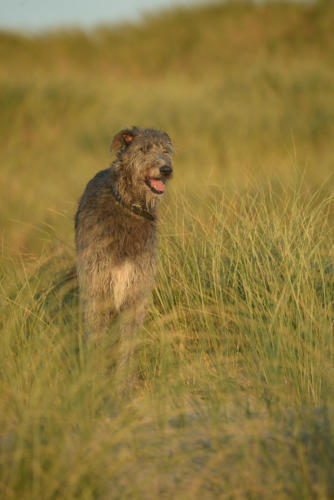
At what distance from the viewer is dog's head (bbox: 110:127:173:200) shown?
401 centimetres

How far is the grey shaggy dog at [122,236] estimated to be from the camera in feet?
12.7

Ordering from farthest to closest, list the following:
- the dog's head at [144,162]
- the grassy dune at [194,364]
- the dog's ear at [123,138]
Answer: the dog's ear at [123,138], the dog's head at [144,162], the grassy dune at [194,364]

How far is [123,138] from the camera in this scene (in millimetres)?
4270

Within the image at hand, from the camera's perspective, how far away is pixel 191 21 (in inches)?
1089

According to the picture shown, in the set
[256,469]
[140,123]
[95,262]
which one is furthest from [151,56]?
[256,469]

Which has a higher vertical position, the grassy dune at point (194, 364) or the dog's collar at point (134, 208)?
the dog's collar at point (134, 208)

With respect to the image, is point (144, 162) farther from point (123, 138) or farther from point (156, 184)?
point (123, 138)

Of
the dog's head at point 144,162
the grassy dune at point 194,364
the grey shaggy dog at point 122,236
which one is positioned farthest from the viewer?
the dog's head at point 144,162

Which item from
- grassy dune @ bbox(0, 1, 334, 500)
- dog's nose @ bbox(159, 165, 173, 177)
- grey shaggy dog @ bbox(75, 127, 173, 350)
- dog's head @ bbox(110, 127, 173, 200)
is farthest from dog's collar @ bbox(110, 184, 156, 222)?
grassy dune @ bbox(0, 1, 334, 500)

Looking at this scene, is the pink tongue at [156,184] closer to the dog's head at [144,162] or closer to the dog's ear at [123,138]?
the dog's head at [144,162]

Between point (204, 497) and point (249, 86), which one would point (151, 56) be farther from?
point (204, 497)

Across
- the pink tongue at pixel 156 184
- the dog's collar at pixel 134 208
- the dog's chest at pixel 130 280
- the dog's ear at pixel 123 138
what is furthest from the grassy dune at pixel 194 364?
the dog's ear at pixel 123 138

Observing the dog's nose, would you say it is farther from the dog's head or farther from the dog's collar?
the dog's collar

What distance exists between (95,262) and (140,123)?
1128cm
